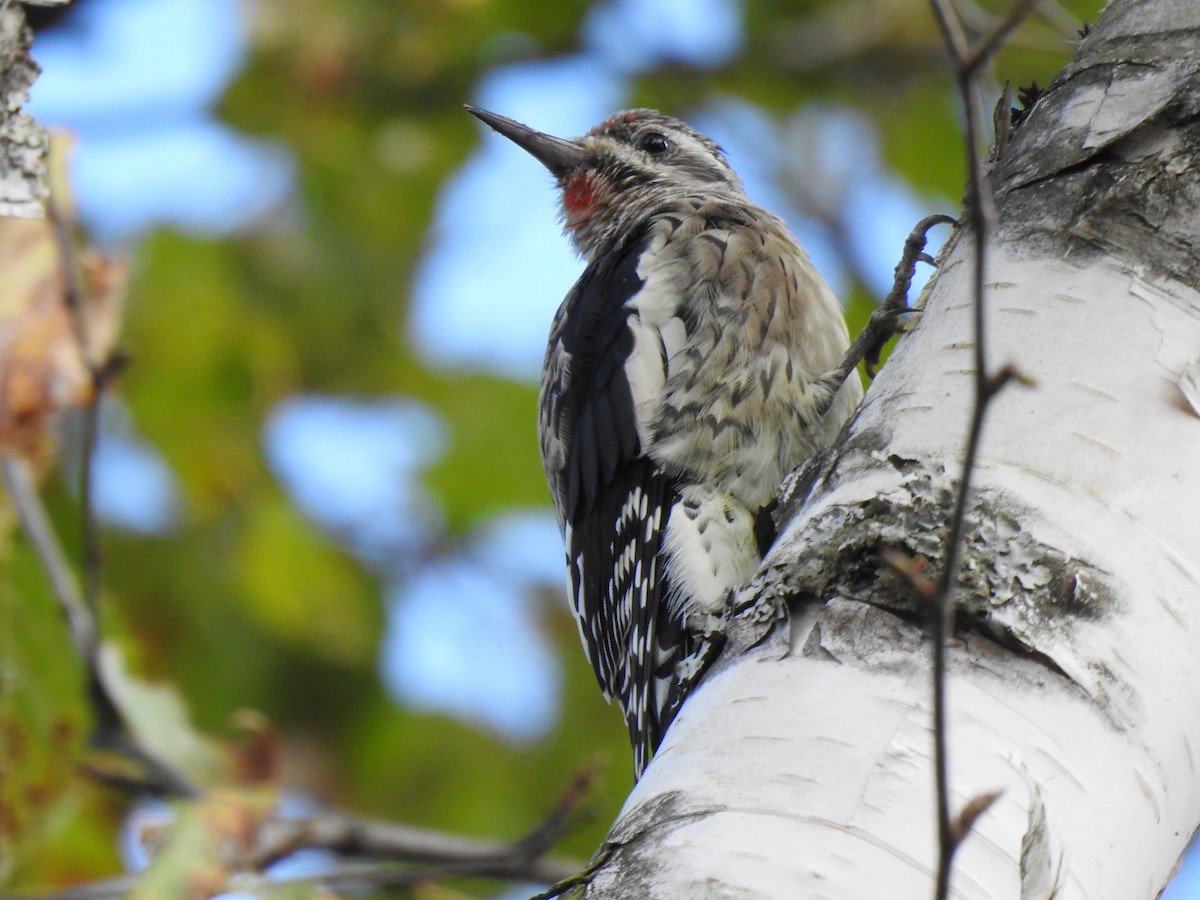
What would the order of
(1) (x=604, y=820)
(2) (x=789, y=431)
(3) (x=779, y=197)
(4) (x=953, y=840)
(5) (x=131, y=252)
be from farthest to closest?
(3) (x=779, y=197)
(1) (x=604, y=820)
(5) (x=131, y=252)
(2) (x=789, y=431)
(4) (x=953, y=840)

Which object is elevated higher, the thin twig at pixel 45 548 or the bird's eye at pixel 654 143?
the bird's eye at pixel 654 143

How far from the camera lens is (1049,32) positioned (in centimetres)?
517

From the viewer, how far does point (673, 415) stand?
2.98m

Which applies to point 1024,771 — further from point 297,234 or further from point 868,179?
point 868,179

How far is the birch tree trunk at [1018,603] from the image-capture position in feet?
4.30

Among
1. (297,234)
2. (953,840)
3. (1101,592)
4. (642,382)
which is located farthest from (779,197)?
(953,840)

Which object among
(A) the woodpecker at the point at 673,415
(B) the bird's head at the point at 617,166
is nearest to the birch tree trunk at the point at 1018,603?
(A) the woodpecker at the point at 673,415

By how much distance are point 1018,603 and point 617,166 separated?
10.4ft

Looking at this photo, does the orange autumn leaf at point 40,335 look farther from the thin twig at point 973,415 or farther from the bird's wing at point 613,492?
the thin twig at point 973,415

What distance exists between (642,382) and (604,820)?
7.47 ft

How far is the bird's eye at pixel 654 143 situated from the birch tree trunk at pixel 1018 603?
267cm

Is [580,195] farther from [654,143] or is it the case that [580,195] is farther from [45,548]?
[45,548]

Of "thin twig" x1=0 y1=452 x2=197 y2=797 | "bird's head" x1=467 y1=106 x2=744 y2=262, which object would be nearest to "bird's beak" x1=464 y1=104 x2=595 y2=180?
"bird's head" x1=467 y1=106 x2=744 y2=262

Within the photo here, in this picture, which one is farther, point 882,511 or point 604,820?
point 604,820
